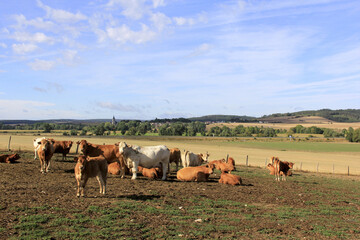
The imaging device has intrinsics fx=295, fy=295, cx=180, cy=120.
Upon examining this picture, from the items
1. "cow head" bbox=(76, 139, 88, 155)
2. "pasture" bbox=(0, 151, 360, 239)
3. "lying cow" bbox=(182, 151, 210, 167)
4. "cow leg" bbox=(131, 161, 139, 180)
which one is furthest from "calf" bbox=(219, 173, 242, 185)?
"cow head" bbox=(76, 139, 88, 155)

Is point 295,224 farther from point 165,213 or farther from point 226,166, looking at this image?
point 226,166

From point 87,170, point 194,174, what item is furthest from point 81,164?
point 194,174

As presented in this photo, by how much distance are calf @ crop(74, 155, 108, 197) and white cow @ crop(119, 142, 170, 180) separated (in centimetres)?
461

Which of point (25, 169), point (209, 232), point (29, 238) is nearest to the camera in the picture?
point (29, 238)

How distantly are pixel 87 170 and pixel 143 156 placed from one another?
5.92m

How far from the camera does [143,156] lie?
57.1 feet

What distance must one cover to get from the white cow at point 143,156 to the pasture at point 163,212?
151 centimetres

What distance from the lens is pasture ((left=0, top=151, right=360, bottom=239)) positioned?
8.20 metres

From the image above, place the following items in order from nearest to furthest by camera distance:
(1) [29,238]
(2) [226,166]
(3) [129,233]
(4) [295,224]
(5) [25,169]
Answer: (1) [29,238] < (3) [129,233] < (4) [295,224] < (5) [25,169] < (2) [226,166]

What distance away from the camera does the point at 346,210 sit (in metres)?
12.6

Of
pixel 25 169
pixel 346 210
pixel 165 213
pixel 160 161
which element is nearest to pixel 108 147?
pixel 160 161

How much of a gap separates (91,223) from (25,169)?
35.8ft

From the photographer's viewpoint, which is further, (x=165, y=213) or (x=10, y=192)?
(x=10, y=192)

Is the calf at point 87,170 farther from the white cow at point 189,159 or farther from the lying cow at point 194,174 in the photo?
the white cow at point 189,159
